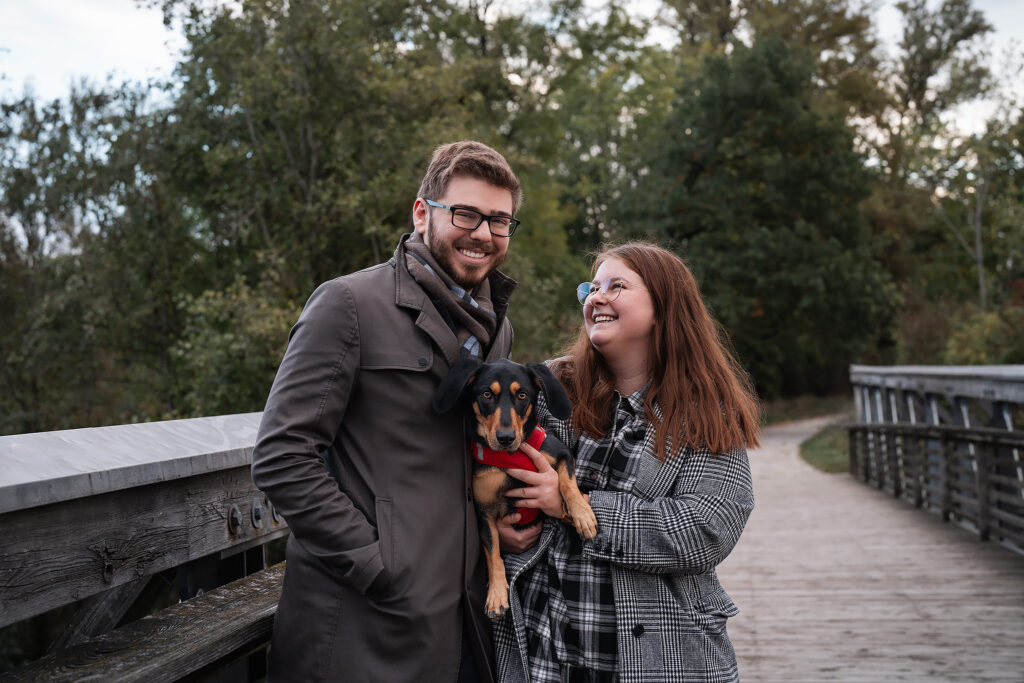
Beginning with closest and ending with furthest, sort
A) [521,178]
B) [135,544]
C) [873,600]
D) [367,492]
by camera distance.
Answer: [135,544]
[367,492]
[873,600]
[521,178]

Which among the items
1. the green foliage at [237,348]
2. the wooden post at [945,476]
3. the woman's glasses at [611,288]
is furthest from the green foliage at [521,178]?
the wooden post at [945,476]

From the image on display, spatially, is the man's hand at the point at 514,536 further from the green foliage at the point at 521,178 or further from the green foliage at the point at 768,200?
the green foliage at the point at 768,200

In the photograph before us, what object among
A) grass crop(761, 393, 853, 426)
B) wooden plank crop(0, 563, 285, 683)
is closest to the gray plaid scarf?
wooden plank crop(0, 563, 285, 683)

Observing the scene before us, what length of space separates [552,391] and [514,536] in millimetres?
449

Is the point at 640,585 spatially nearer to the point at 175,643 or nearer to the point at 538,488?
the point at 538,488

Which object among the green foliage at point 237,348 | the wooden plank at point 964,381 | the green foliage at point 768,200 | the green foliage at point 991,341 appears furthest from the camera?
the green foliage at point 768,200

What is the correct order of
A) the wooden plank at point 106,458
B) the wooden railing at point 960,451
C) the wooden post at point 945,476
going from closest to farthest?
the wooden plank at point 106,458 → the wooden railing at point 960,451 → the wooden post at point 945,476

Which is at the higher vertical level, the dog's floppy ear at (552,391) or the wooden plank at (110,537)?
the dog's floppy ear at (552,391)

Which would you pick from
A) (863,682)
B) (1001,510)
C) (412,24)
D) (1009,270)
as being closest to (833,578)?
(1001,510)

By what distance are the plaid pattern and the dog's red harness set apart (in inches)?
4.4

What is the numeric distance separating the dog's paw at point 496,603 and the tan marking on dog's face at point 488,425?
0.42 metres

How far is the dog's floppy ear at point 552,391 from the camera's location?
2.56 metres

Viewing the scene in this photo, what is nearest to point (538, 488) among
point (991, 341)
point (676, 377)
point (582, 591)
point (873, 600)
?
point (582, 591)

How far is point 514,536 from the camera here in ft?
8.35
